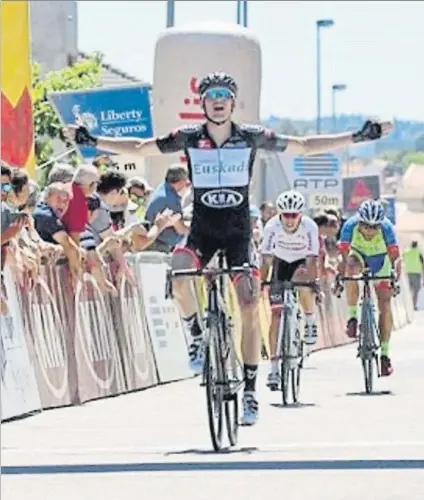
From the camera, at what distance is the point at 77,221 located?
14281mm

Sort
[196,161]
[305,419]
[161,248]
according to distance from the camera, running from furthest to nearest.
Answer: [161,248] → [305,419] → [196,161]

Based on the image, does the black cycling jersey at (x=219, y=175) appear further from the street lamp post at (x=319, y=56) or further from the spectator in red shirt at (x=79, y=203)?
the street lamp post at (x=319, y=56)

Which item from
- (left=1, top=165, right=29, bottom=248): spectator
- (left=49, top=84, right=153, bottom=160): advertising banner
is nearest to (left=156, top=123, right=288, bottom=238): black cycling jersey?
(left=1, top=165, right=29, bottom=248): spectator

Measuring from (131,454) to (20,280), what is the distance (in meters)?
3.43

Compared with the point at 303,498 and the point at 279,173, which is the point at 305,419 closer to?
the point at 303,498

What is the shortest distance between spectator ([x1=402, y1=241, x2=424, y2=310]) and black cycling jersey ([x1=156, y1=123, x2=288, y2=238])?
3535 centimetres

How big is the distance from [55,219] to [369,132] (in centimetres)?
417

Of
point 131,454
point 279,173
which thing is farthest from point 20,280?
point 279,173

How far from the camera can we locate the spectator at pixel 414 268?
155 feet

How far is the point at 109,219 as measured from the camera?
1597 cm

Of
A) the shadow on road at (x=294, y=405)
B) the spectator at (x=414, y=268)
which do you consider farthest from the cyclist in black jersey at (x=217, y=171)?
the spectator at (x=414, y=268)

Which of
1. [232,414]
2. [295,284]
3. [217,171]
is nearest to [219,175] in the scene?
[217,171]

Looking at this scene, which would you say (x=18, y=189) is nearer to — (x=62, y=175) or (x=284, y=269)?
(x=62, y=175)

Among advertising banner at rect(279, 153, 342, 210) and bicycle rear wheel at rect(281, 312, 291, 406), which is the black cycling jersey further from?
advertising banner at rect(279, 153, 342, 210)
